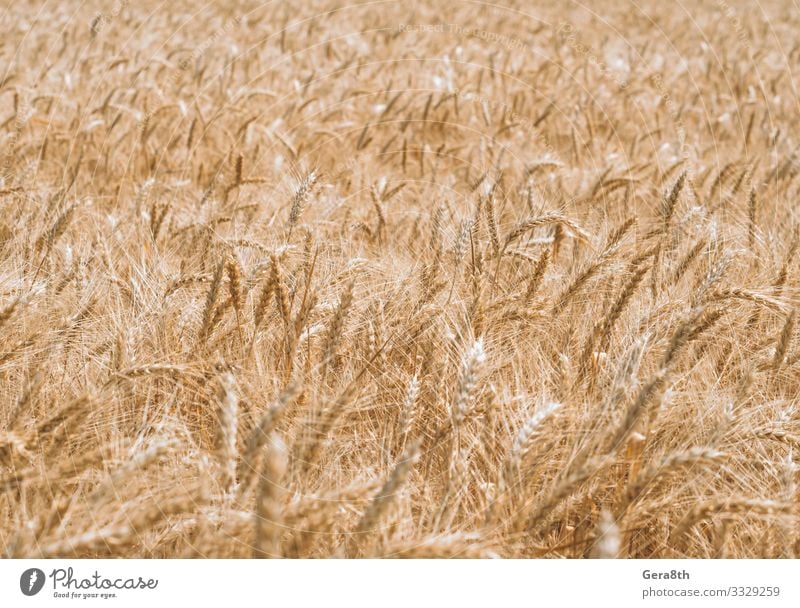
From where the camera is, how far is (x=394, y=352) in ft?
5.94

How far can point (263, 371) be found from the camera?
1.71m

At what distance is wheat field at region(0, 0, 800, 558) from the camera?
4.08 feet

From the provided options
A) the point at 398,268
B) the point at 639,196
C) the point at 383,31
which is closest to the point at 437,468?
the point at 398,268

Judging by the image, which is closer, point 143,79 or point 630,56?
point 143,79

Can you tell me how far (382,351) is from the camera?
5.56 feet

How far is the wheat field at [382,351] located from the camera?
4.08 feet

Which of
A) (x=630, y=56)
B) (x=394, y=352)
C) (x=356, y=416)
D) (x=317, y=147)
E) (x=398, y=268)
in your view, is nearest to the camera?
(x=356, y=416)

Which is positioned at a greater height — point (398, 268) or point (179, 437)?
point (398, 268)

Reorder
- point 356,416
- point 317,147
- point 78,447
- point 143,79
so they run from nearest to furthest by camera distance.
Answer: point 78,447 < point 356,416 < point 317,147 < point 143,79
